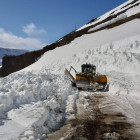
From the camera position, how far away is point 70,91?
12.9m

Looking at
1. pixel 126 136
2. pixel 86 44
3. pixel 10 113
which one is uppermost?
pixel 86 44

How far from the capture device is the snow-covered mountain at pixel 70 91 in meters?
5.94

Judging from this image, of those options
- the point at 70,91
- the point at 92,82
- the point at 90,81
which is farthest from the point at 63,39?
the point at 70,91

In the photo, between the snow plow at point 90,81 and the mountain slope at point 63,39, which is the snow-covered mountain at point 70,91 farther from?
the mountain slope at point 63,39

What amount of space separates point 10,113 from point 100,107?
14.4ft

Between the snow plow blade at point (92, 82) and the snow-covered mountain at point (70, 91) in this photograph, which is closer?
the snow-covered mountain at point (70, 91)

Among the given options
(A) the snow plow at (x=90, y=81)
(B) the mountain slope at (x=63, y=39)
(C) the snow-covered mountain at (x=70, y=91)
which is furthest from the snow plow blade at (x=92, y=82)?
(B) the mountain slope at (x=63, y=39)

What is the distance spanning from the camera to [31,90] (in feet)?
31.1

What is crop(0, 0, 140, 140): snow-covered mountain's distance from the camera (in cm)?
594

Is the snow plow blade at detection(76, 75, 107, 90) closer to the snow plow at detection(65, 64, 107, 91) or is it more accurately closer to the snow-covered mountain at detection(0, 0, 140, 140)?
the snow plow at detection(65, 64, 107, 91)

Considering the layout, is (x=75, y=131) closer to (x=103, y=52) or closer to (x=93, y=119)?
(x=93, y=119)

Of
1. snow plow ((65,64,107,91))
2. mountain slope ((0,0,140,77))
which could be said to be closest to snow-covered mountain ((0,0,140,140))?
snow plow ((65,64,107,91))

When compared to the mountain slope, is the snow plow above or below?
below

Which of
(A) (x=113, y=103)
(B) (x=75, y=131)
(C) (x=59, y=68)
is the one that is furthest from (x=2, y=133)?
(C) (x=59, y=68)
